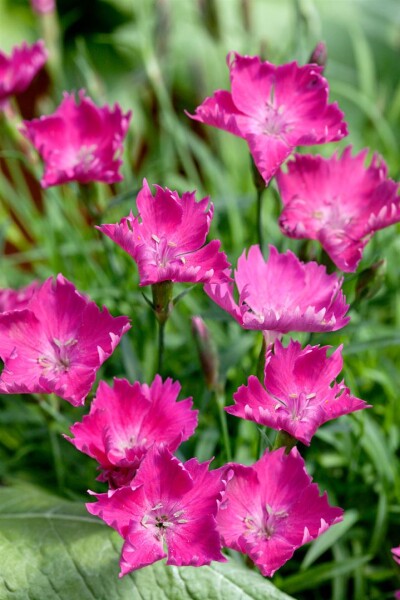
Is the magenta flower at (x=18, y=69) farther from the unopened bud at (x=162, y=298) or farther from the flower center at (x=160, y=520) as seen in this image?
the flower center at (x=160, y=520)

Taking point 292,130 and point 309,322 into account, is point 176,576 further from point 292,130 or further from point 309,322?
point 292,130

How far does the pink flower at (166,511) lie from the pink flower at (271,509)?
0.02m

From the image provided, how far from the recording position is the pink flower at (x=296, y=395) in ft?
→ 1.76

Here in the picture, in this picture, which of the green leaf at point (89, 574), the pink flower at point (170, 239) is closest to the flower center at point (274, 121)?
the pink flower at point (170, 239)

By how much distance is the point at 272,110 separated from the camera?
0.67m

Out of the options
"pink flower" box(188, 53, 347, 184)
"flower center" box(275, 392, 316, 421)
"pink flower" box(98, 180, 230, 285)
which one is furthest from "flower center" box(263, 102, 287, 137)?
"flower center" box(275, 392, 316, 421)

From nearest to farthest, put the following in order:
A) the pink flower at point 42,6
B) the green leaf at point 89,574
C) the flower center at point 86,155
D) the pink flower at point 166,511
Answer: the pink flower at point 166,511 < the green leaf at point 89,574 < the flower center at point 86,155 < the pink flower at point 42,6

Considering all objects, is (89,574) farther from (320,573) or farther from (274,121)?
(274,121)

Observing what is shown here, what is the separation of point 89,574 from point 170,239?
0.84 ft

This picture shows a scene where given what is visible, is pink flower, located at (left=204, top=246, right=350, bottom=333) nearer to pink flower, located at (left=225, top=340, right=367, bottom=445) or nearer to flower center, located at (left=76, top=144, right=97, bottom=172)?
pink flower, located at (left=225, top=340, right=367, bottom=445)

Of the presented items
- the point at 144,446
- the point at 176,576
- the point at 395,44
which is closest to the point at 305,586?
the point at 176,576

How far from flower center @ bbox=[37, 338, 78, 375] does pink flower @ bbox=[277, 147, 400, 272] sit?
0.19 meters

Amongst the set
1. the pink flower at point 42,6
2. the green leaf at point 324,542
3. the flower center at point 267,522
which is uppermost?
the pink flower at point 42,6

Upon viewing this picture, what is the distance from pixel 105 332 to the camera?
1.94 ft
